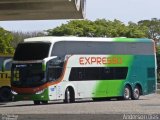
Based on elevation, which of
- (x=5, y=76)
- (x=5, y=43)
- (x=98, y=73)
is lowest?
(x=5, y=76)

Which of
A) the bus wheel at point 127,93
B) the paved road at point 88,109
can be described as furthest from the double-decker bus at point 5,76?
the paved road at point 88,109

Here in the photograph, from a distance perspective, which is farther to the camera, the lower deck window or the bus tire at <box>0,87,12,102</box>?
the bus tire at <box>0,87,12,102</box>

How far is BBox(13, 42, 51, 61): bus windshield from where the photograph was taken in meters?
27.5

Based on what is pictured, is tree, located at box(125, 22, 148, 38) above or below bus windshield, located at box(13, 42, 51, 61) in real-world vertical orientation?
above

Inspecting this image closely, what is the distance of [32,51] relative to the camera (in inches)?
1096

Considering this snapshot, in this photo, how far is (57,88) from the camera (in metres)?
28.3

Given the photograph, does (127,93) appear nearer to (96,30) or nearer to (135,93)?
(135,93)

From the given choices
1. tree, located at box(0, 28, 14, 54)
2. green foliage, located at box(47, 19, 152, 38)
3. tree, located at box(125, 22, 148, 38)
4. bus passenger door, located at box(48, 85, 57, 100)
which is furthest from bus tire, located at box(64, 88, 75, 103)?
tree, located at box(125, 22, 148, 38)

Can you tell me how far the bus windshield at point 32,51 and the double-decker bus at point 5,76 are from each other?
3816mm

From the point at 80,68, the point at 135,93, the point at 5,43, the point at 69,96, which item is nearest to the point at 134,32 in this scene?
the point at 5,43

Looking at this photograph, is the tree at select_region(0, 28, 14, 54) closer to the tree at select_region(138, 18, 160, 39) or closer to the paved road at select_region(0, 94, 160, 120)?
the tree at select_region(138, 18, 160, 39)

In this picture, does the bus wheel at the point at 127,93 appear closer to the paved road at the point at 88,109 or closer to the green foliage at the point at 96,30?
the paved road at the point at 88,109

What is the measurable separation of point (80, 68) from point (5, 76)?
503 cm

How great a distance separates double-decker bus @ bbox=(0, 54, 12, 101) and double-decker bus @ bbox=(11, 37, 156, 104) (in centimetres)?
341
